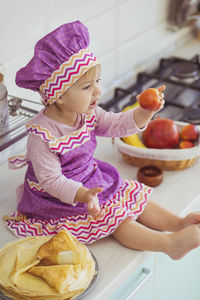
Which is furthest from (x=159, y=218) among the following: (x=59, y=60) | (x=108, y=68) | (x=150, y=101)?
(x=108, y=68)

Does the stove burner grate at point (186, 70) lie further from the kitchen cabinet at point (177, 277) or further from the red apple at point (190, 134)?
the kitchen cabinet at point (177, 277)

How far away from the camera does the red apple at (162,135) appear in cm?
144

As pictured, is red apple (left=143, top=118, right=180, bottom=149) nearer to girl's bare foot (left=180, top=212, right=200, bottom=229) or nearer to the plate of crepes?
girl's bare foot (left=180, top=212, right=200, bottom=229)

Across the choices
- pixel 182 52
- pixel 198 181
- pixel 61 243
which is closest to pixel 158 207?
pixel 198 181

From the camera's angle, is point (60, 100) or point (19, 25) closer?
point (60, 100)

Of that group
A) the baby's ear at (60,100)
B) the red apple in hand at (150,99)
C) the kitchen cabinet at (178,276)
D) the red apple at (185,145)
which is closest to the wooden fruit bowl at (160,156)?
the red apple at (185,145)

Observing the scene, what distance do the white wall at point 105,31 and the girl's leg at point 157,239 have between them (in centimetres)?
57

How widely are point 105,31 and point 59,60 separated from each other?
2.56 feet

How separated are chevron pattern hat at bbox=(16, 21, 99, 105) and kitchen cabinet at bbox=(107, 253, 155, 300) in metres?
0.43

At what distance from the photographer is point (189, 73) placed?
1.95 meters

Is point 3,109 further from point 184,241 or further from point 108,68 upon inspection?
point 108,68

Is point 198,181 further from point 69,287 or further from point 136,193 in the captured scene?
point 69,287

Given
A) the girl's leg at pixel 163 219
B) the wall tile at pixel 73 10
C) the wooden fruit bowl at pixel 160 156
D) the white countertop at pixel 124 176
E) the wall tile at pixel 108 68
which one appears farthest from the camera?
the wall tile at pixel 108 68

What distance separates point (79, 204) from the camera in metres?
1.19
